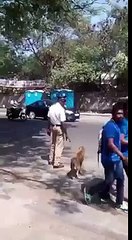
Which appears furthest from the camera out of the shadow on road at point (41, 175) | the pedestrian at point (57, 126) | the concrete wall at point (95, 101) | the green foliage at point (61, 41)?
the concrete wall at point (95, 101)

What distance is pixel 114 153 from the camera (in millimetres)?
6191

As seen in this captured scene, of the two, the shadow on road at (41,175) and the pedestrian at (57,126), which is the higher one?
the pedestrian at (57,126)

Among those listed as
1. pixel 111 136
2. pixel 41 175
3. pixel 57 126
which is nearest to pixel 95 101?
pixel 57 126

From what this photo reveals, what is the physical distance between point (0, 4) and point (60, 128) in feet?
14.4

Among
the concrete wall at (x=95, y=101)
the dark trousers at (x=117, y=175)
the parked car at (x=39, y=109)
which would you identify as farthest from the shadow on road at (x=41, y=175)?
the concrete wall at (x=95, y=101)

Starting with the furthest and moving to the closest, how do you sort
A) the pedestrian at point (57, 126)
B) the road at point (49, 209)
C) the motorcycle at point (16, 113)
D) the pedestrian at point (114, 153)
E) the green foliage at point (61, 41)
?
the motorcycle at point (16, 113)
the green foliage at point (61, 41)
the pedestrian at point (57, 126)
the pedestrian at point (114, 153)
the road at point (49, 209)

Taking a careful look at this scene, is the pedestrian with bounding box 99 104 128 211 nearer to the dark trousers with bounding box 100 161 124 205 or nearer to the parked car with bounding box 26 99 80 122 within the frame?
the dark trousers with bounding box 100 161 124 205

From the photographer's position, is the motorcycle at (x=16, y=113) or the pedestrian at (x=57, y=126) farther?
the motorcycle at (x=16, y=113)

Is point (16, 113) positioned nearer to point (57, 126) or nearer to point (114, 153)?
point (57, 126)

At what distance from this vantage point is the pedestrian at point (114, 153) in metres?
6.16

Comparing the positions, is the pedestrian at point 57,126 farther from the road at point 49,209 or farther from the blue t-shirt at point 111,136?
the blue t-shirt at point 111,136

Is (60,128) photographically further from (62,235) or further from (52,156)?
(62,235)

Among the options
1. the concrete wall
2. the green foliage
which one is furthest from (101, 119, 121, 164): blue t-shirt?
the concrete wall

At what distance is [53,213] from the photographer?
19.9ft
